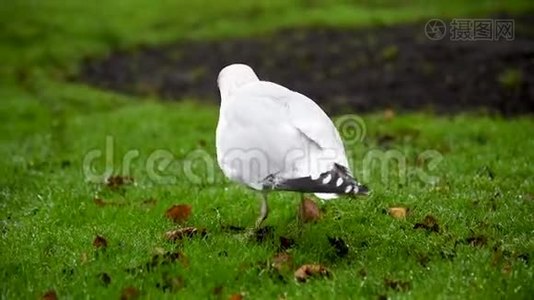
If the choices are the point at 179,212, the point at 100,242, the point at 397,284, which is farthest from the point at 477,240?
the point at 100,242

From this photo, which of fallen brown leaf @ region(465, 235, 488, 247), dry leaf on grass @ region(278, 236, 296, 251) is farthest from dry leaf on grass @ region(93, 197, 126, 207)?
fallen brown leaf @ region(465, 235, 488, 247)

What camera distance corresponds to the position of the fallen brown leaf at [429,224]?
28.0 ft

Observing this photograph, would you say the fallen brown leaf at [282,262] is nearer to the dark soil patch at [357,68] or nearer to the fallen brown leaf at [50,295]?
the fallen brown leaf at [50,295]

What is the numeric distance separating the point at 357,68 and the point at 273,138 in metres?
20.7

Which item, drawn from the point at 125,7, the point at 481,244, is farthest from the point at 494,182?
the point at 125,7

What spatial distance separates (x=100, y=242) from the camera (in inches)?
325

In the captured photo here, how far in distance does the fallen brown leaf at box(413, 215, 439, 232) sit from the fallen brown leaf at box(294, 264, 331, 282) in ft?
5.72

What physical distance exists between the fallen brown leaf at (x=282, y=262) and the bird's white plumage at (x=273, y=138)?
30.5 inches

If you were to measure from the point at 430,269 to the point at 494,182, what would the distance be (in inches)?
155

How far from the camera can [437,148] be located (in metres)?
14.9

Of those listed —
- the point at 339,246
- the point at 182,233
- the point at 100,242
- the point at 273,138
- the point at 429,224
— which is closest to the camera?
the point at 273,138

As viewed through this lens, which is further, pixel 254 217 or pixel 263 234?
pixel 254 217

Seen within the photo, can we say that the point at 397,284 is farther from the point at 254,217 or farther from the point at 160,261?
the point at 254,217

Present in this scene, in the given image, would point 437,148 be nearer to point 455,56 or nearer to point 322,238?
point 322,238
